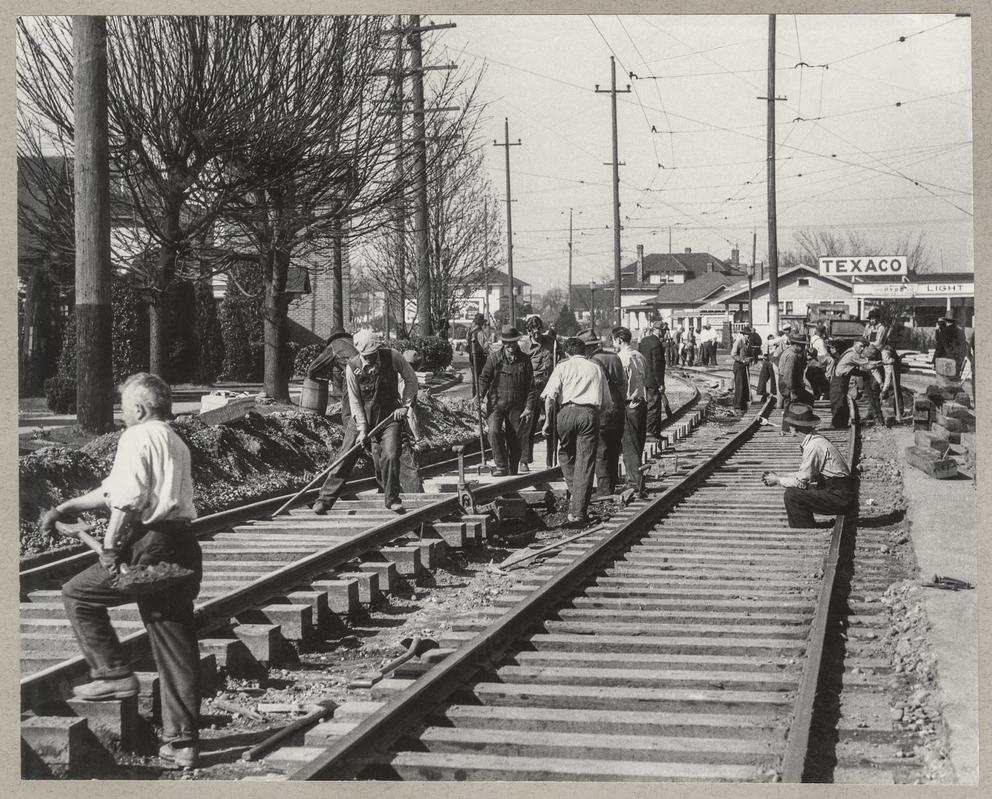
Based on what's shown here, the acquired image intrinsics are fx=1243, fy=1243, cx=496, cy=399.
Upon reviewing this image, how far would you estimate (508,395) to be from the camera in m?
13.8

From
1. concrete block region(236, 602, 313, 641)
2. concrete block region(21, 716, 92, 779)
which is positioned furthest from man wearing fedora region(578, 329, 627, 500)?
concrete block region(21, 716, 92, 779)

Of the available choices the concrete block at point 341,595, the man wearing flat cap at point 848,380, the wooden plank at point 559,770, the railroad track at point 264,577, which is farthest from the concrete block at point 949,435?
the wooden plank at point 559,770

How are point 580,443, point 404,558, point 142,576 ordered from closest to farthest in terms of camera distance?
point 142,576, point 404,558, point 580,443

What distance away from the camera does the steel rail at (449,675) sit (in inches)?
201

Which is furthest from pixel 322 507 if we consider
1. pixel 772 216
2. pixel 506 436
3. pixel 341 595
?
pixel 772 216

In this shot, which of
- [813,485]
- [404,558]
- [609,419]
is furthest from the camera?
[609,419]

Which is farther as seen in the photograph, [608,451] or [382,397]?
[608,451]

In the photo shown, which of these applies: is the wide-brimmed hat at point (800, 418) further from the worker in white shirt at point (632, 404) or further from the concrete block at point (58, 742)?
the concrete block at point (58, 742)

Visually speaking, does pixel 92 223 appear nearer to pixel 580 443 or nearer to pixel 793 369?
pixel 580 443

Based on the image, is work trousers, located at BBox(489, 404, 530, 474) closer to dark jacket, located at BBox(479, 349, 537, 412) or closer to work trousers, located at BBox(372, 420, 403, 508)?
dark jacket, located at BBox(479, 349, 537, 412)

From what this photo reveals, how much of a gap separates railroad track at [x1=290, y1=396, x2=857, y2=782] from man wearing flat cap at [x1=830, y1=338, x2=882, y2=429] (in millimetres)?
9412

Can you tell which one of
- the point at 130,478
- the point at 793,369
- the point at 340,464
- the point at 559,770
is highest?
the point at 793,369

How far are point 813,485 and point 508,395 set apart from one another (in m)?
4.09

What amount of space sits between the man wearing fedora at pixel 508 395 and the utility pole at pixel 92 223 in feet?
13.3
